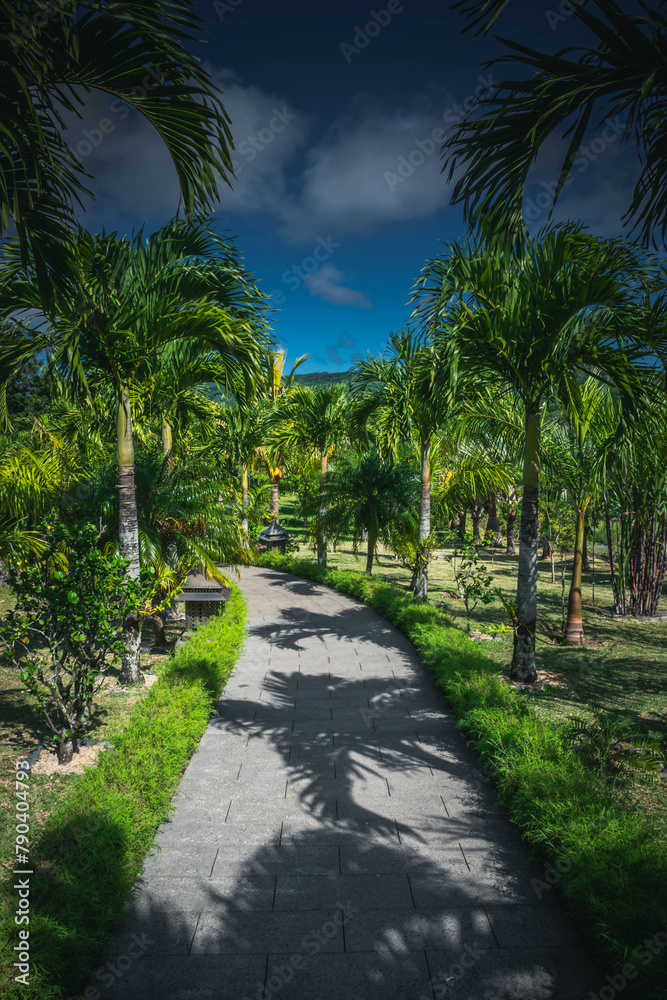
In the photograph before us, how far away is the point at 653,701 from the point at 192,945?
6637 mm

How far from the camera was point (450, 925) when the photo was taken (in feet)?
11.8

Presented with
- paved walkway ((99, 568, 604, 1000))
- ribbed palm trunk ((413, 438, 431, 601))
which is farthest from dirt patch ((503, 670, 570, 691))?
ribbed palm trunk ((413, 438, 431, 601))

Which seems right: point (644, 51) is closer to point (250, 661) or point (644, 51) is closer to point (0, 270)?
point (0, 270)

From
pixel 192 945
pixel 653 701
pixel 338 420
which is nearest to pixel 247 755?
pixel 192 945

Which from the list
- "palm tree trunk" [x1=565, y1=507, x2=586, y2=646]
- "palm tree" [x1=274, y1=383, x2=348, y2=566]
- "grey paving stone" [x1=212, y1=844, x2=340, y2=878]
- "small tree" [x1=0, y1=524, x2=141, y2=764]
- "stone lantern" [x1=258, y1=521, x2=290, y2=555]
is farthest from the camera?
"stone lantern" [x1=258, y1=521, x2=290, y2=555]

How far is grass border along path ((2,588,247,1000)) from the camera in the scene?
3.02 m

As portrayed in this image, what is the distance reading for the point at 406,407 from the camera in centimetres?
1201

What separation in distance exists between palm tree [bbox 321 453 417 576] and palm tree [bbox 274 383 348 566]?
1575 mm

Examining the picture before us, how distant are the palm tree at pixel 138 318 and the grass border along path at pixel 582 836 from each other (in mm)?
4461

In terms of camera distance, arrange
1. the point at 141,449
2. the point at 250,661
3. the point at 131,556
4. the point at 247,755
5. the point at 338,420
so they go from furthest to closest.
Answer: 1. the point at 338,420
2. the point at 141,449
3. the point at 250,661
4. the point at 131,556
5. the point at 247,755

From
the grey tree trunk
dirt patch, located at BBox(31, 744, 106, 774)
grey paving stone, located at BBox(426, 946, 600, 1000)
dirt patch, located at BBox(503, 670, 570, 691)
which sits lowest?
grey paving stone, located at BBox(426, 946, 600, 1000)

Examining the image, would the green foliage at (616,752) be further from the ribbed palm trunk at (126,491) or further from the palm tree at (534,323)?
the ribbed palm trunk at (126,491)

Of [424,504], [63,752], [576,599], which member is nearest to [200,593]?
[63,752]

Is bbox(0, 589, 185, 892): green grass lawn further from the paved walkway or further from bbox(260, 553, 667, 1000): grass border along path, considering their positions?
bbox(260, 553, 667, 1000): grass border along path
